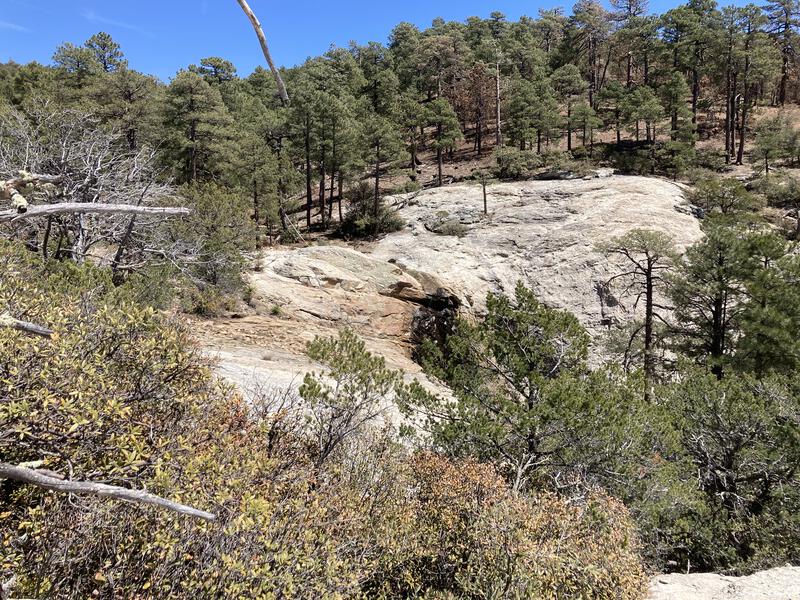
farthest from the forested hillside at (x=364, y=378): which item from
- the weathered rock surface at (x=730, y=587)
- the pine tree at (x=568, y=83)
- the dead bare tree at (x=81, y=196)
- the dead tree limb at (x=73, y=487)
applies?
the pine tree at (x=568, y=83)

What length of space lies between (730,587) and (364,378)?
6.68 meters

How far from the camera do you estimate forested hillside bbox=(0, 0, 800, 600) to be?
400 centimetres

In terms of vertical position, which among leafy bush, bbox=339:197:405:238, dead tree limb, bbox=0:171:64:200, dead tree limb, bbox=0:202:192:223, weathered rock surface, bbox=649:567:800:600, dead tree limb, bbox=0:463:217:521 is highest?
dead tree limb, bbox=0:171:64:200

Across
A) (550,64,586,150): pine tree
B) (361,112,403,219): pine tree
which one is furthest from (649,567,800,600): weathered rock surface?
(550,64,586,150): pine tree

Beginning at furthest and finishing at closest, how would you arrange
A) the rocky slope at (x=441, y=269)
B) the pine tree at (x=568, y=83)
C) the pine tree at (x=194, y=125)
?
1. the pine tree at (x=568, y=83)
2. the pine tree at (x=194, y=125)
3. the rocky slope at (x=441, y=269)

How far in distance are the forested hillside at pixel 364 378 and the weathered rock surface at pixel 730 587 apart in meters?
0.75

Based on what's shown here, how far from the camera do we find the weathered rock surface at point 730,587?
682cm

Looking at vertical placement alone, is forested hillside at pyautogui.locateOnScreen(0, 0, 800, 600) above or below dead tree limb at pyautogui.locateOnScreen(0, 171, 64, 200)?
below

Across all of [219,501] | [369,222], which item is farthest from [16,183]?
[369,222]

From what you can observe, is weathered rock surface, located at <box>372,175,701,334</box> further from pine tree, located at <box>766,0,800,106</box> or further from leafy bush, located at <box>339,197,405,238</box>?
pine tree, located at <box>766,0,800,106</box>

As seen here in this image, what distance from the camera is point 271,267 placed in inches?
851

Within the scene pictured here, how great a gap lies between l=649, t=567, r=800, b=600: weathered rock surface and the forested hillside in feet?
2.45

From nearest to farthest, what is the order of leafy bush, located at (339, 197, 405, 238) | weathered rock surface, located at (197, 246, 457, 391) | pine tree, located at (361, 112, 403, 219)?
weathered rock surface, located at (197, 246, 457, 391) < leafy bush, located at (339, 197, 405, 238) < pine tree, located at (361, 112, 403, 219)

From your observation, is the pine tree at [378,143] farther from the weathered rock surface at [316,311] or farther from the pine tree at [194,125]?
the weathered rock surface at [316,311]
